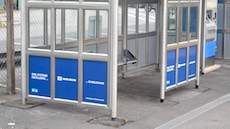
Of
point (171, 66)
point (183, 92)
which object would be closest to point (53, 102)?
point (171, 66)

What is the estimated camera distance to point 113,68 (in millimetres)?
6641

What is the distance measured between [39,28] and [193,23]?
2.97m

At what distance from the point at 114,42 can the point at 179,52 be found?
219 cm

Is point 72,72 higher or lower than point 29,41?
lower

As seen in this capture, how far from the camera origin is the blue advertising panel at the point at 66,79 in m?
7.05

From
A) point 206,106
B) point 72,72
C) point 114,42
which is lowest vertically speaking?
point 206,106

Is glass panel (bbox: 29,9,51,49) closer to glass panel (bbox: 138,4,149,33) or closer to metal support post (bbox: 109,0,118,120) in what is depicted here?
metal support post (bbox: 109,0,118,120)

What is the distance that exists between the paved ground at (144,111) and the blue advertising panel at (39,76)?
0.24 m

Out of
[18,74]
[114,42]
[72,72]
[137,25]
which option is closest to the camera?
[114,42]

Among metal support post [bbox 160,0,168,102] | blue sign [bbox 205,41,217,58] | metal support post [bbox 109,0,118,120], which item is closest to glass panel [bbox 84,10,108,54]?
metal support post [bbox 160,0,168,102]

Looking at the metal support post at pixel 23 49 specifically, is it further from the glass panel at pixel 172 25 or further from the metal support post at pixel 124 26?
the metal support post at pixel 124 26

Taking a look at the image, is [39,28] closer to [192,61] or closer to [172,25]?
[172,25]

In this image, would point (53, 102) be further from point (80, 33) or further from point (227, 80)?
point (227, 80)

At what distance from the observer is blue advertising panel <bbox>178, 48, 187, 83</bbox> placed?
8508mm
